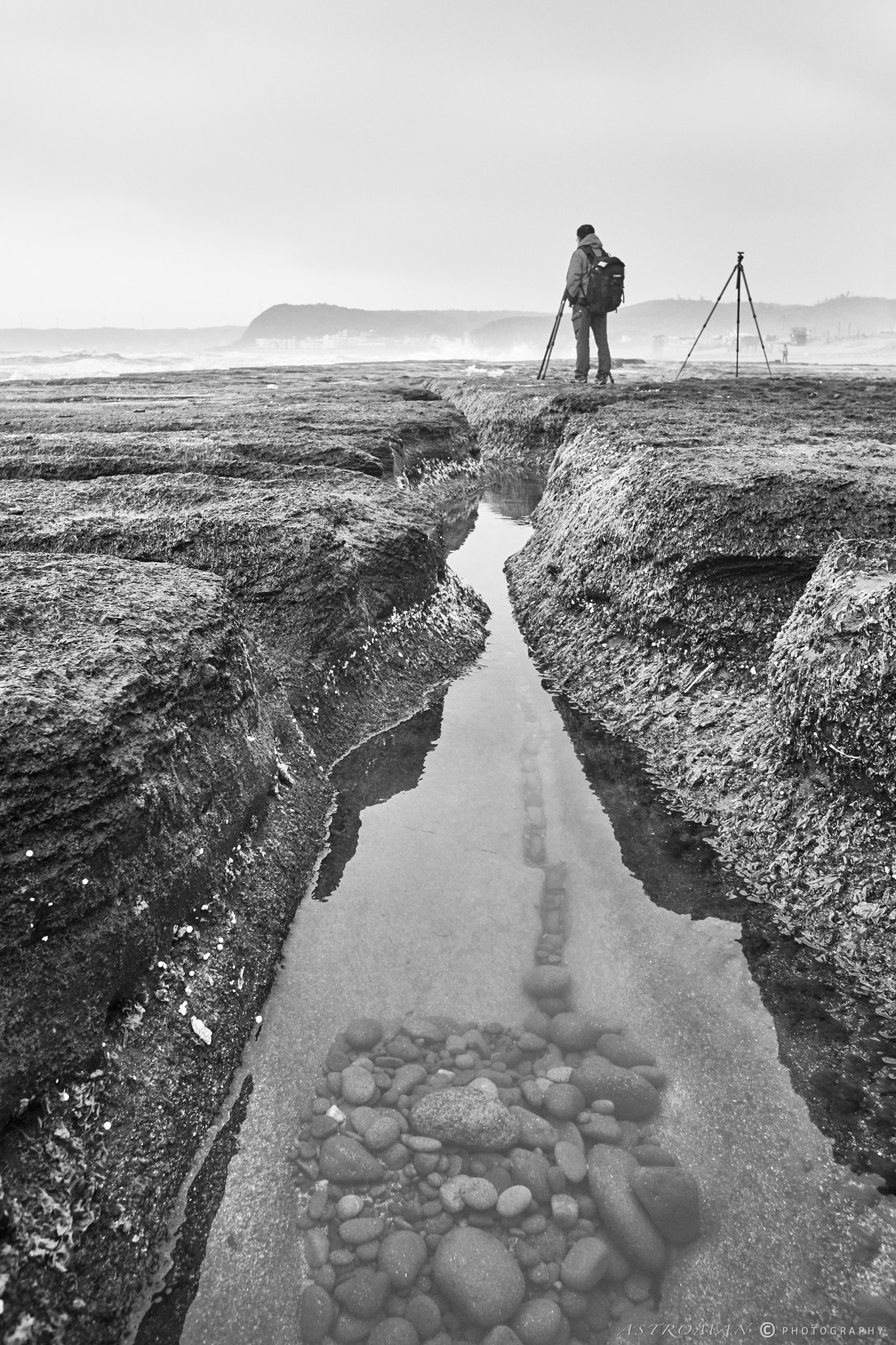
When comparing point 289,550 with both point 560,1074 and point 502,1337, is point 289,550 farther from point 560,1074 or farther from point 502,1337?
point 502,1337

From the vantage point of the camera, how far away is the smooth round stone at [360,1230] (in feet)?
6.87

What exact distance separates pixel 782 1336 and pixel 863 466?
4764 mm

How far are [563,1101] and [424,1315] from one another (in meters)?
0.69

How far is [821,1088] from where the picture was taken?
2461 millimetres

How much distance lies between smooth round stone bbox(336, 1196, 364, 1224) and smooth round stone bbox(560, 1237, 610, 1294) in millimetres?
512

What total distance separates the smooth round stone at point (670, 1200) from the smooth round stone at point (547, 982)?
67 centimetres

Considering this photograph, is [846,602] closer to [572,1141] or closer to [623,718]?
[623,718]

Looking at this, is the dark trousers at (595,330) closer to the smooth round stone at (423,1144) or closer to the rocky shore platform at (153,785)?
the rocky shore platform at (153,785)

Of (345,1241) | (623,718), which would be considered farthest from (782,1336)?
(623,718)

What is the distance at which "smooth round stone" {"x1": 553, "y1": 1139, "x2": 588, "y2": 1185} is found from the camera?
226 cm

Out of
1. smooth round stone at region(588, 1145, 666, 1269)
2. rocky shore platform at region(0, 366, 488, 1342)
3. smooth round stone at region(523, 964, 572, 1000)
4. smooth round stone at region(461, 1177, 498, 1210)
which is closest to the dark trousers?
rocky shore platform at region(0, 366, 488, 1342)

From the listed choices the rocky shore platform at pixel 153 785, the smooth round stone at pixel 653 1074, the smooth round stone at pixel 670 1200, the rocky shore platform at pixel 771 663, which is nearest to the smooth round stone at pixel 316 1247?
the rocky shore platform at pixel 153 785

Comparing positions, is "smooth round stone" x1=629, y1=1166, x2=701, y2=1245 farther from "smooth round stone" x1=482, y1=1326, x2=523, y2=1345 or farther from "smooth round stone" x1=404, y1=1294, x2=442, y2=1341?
"smooth round stone" x1=404, y1=1294, x2=442, y2=1341

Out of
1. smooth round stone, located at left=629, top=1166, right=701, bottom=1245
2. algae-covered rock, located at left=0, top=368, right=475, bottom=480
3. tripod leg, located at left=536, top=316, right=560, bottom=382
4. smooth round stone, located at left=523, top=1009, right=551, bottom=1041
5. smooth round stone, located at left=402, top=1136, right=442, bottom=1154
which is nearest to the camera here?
smooth round stone, located at left=629, top=1166, right=701, bottom=1245
